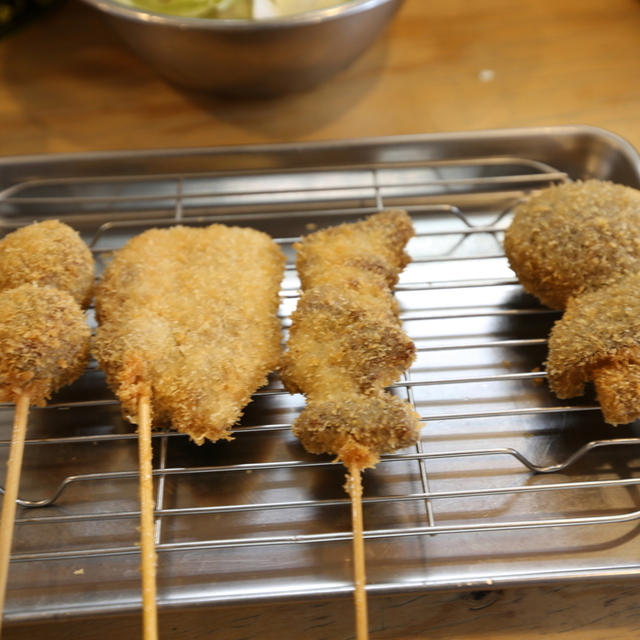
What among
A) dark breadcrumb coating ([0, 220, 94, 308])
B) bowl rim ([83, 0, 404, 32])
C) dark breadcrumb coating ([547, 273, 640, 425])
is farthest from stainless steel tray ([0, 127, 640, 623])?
bowl rim ([83, 0, 404, 32])

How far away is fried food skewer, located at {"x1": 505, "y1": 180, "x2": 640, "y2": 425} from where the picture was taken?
60.6 inches

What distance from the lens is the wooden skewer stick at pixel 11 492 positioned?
1312mm

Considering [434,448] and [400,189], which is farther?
[400,189]

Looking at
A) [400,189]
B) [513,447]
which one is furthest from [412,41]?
[513,447]

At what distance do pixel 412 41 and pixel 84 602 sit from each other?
258 cm

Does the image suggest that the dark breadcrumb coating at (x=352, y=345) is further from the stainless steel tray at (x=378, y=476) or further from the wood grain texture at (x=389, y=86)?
the wood grain texture at (x=389, y=86)

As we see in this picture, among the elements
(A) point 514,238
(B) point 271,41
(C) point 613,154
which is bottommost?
(A) point 514,238

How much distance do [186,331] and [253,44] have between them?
1.00m

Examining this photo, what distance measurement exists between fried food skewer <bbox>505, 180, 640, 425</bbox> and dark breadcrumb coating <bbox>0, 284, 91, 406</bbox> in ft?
4.15

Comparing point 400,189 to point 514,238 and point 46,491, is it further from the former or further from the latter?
point 46,491

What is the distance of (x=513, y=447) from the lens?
1.67m

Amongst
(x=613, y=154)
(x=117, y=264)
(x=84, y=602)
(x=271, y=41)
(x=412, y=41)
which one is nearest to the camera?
(x=84, y=602)

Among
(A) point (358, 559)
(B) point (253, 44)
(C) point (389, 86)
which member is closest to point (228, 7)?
(B) point (253, 44)

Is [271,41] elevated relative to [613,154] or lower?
elevated
